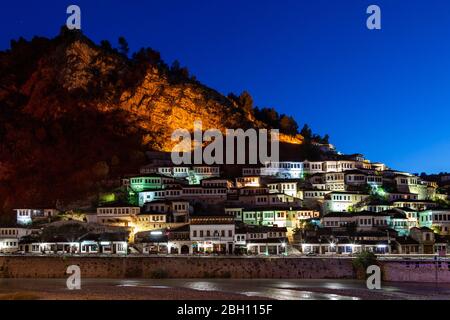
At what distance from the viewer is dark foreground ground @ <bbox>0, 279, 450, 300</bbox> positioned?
55.3 metres

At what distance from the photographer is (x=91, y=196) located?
10950 centimetres

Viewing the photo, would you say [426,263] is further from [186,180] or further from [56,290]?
[186,180]

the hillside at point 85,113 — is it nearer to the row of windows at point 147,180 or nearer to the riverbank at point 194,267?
the row of windows at point 147,180

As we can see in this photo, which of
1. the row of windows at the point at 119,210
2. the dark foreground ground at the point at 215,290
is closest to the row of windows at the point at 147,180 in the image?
the row of windows at the point at 119,210

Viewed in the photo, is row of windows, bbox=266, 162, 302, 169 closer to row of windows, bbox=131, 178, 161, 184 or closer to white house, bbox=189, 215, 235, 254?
row of windows, bbox=131, 178, 161, 184

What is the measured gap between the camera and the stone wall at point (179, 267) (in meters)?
74.6

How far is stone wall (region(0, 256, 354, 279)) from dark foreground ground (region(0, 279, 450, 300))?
2918 millimetres

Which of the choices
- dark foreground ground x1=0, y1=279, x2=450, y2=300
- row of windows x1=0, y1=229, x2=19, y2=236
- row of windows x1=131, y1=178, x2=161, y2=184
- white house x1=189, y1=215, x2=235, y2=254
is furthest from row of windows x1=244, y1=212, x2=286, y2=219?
row of windows x1=0, y1=229, x2=19, y2=236

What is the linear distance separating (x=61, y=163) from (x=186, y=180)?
2650 centimetres

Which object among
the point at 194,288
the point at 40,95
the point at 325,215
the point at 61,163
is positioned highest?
the point at 40,95

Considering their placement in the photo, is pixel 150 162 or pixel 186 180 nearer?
pixel 186 180
